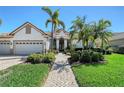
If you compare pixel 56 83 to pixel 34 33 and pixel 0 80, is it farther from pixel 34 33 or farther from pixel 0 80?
pixel 34 33

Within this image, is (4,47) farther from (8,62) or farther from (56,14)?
(8,62)

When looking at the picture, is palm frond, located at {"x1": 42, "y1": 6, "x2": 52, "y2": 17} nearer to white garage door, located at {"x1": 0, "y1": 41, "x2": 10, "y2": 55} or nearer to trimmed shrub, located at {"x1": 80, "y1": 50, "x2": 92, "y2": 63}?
white garage door, located at {"x1": 0, "y1": 41, "x2": 10, "y2": 55}

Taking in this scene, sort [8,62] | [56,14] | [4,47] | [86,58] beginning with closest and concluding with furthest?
1. [86,58]
2. [8,62]
3. [56,14]
4. [4,47]

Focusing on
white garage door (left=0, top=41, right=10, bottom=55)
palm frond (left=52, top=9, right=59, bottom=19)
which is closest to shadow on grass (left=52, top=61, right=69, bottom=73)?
palm frond (left=52, top=9, right=59, bottom=19)

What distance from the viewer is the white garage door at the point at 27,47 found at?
29.9 m

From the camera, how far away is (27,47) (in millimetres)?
29938

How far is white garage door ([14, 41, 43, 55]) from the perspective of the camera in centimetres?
2991

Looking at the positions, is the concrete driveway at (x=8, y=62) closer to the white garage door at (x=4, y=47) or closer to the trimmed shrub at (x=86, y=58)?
the trimmed shrub at (x=86, y=58)

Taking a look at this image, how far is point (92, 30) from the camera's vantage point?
21.9 m

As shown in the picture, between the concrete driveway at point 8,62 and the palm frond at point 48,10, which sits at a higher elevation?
the palm frond at point 48,10

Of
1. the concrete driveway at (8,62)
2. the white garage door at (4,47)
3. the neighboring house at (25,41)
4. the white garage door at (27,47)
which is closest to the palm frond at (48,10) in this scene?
the neighboring house at (25,41)

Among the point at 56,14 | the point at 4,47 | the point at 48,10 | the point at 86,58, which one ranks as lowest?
the point at 86,58

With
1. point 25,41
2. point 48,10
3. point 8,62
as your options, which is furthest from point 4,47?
point 8,62
